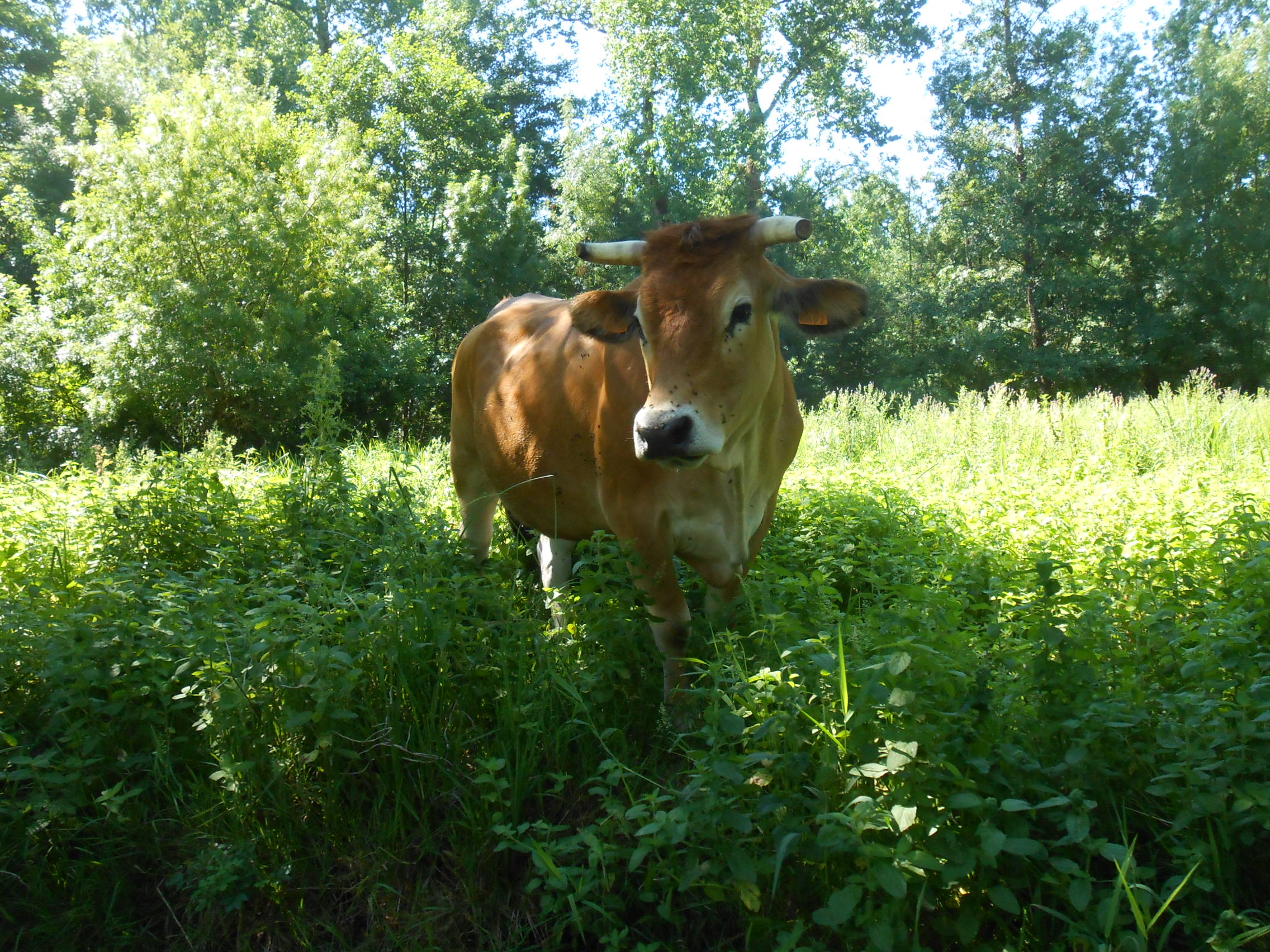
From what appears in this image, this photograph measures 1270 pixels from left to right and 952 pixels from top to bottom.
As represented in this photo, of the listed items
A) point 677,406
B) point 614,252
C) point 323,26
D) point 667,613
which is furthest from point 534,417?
point 323,26

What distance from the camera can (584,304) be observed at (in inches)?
169

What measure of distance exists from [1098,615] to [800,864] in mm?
1474

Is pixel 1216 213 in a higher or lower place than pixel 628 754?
higher

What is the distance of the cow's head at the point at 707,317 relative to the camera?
135 inches

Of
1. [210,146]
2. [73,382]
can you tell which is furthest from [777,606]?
[73,382]

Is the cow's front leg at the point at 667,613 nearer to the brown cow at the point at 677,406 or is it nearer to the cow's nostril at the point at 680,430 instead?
the brown cow at the point at 677,406

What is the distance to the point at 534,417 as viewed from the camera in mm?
4980

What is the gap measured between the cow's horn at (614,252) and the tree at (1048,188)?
29656mm

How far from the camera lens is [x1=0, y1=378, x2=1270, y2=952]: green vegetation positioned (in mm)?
2240

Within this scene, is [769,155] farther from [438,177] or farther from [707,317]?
[707,317]

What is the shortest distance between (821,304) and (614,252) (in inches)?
37.9

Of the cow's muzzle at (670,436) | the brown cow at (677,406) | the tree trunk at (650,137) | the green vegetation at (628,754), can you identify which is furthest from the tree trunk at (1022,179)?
the cow's muzzle at (670,436)

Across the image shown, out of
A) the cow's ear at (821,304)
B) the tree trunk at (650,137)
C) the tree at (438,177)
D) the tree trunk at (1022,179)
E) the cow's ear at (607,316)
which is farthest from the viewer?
the tree trunk at (1022,179)

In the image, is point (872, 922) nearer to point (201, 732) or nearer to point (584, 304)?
point (201, 732)
